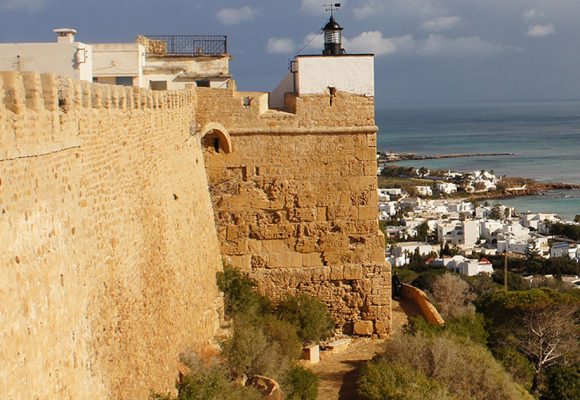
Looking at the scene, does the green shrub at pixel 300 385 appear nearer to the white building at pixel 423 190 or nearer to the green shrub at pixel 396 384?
the green shrub at pixel 396 384

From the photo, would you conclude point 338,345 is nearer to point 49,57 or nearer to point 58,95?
point 49,57

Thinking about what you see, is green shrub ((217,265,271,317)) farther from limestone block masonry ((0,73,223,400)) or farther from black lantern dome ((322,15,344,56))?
black lantern dome ((322,15,344,56))

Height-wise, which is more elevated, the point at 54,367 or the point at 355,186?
the point at 355,186

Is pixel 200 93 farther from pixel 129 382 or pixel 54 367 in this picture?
pixel 54 367

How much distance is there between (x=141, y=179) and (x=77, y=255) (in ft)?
9.27

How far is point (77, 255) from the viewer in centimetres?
677

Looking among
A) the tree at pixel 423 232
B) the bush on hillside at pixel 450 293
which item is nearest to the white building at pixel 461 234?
the tree at pixel 423 232

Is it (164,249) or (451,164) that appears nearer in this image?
(164,249)

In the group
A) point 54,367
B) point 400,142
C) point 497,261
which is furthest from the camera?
point 400,142

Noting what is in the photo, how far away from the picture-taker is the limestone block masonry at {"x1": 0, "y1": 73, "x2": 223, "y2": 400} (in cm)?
545

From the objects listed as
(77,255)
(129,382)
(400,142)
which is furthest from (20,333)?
(400,142)

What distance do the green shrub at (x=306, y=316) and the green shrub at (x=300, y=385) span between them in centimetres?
178

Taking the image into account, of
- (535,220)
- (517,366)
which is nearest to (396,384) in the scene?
(517,366)

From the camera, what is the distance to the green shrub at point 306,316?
13648 millimetres
